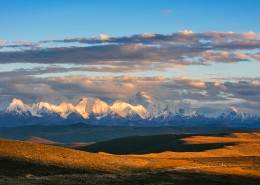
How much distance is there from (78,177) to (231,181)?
1072 inches

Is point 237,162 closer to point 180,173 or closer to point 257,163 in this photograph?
point 257,163

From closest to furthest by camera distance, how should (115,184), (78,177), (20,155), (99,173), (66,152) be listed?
(115,184) < (78,177) < (99,173) < (20,155) < (66,152)

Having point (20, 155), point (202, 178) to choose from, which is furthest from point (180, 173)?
point (20, 155)

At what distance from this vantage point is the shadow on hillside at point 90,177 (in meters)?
74.8

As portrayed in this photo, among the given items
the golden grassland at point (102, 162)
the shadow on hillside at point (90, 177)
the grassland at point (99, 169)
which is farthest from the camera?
the golden grassland at point (102, 162)

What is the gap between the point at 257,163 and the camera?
12512 cm

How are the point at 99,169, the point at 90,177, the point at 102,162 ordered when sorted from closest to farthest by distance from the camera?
1. the point at 90,177
2. the point at 99,169
3. the point at 102,162

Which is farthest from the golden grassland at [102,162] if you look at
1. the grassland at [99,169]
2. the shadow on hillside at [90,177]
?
the shadow on hillside at [90,177]

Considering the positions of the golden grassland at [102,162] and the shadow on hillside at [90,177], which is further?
the golden grassland at [102,162]

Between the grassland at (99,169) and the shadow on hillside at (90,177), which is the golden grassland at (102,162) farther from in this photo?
the shadow on hillside at (90,177)

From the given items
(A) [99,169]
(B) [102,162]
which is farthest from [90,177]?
(B) [102,162]

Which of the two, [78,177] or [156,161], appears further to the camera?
[156,161]

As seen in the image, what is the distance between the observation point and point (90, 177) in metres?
81.4

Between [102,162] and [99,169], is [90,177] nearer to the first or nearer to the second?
[99,169]
